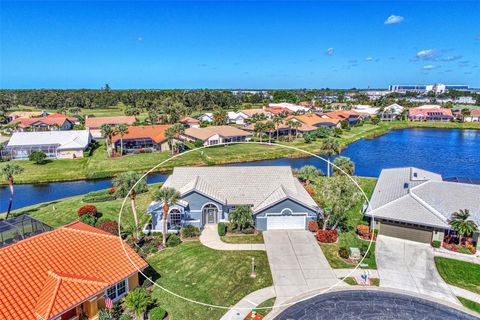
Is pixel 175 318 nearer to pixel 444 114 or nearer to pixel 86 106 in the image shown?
pixel 444 114

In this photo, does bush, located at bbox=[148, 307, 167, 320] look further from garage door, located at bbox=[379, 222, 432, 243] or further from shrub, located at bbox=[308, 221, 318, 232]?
garage door, located at bbox=[379, 222, 432, 243]

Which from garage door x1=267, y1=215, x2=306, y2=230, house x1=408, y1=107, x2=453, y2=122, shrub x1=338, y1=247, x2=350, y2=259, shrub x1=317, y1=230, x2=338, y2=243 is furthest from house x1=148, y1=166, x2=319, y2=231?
house x1=408, y1=107, x2=453, y2=122

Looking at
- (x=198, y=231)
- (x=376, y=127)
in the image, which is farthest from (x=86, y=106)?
(x=198, y=231)

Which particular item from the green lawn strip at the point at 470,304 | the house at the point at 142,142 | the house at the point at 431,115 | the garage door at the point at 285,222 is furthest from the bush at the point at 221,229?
the house at the point at 431,115

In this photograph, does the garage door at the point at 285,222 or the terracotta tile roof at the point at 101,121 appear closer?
the garage door at the point at 285,222

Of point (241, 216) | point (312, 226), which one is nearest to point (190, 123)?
point (241, 216)

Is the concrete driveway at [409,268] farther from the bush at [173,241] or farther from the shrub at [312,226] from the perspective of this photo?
the bush at [173,241]

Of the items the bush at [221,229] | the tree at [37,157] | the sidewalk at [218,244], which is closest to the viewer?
the sidewalk at [218,244]
